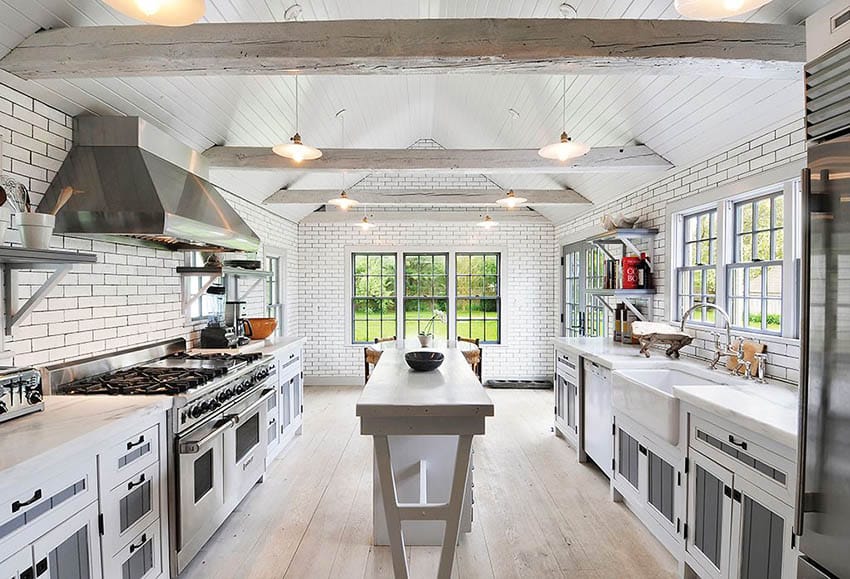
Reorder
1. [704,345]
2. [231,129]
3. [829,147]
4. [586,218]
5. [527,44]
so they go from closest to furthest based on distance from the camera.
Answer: [829,147] < [527,44] < [704,345] < [231,129] < [586,218]

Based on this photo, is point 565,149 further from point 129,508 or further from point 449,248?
point 449,248

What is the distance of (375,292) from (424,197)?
2.04 metres

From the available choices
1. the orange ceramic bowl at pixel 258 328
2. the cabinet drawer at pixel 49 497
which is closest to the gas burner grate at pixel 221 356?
the orange ceramic bowl at pixel 258 328

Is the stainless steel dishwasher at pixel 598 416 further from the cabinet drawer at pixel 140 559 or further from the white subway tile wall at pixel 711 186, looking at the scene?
the cabinet drawer at pixel 140 559

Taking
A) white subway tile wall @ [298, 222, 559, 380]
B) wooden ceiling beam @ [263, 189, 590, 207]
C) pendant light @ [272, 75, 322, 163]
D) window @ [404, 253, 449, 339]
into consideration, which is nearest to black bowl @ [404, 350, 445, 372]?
pendant light @ [272, 75, 322, 163]

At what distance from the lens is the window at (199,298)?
4.00 metres

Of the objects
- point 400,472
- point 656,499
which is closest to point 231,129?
point 400,472

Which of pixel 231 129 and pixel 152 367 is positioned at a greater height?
pixel 231 129

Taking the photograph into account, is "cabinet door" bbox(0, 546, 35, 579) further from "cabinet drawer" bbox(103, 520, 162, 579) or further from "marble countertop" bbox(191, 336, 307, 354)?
"marble countertop" bbox(191, 336, 307, 354)

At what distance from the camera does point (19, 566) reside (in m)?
1.42

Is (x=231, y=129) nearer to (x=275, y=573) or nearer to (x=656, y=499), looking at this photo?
(x=275, y=573)

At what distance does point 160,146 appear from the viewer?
3.01 m

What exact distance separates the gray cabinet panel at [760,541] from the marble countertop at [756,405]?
0.34m

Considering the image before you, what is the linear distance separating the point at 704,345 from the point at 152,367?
159 inches
